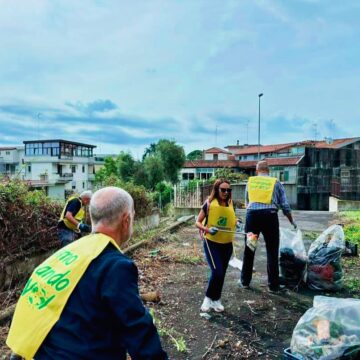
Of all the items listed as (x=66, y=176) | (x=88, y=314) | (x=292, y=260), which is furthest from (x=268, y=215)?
(x=66, y=176)

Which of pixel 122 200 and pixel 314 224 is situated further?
pixel 314 224

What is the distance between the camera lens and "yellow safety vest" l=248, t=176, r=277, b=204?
528cm

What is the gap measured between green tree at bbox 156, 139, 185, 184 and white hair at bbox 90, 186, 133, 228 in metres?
36.1

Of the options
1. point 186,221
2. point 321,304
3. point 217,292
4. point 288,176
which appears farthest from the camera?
point 288,176

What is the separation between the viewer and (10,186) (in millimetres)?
5848

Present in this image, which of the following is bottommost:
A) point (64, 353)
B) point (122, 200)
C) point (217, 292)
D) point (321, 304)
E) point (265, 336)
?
point (265, 336)

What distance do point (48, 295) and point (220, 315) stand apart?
3.34 meters

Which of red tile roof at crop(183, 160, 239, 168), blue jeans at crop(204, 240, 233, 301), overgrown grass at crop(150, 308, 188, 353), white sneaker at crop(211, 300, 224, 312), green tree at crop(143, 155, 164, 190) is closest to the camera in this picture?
overgrown grass at crop(150, 308, 188, 353)

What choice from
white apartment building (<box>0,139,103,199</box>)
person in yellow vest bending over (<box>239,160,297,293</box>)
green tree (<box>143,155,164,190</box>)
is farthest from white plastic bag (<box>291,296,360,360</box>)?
white apartment building (<box>0,139,103,199</box>)

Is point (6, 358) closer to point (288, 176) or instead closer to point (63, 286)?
point (63, 286)

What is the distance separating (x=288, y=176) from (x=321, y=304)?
35.1 meters

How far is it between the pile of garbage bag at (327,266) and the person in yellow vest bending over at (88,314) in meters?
4.36

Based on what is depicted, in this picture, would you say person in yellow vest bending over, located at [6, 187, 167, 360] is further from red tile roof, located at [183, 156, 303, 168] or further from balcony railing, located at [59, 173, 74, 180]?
balcony railing, located at [59, 173, 74, 180]

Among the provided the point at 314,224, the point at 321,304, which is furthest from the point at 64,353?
the point at 314,224
